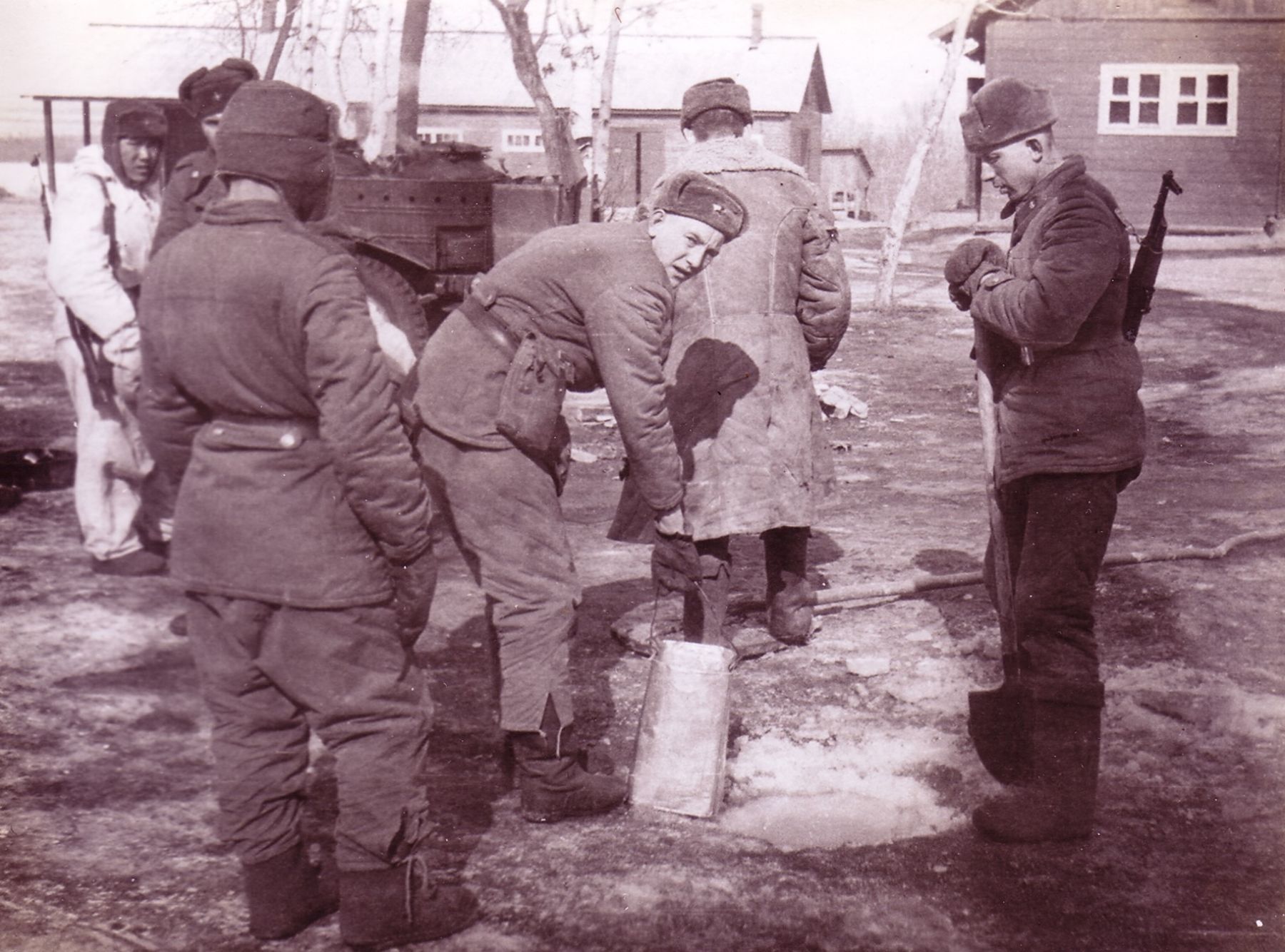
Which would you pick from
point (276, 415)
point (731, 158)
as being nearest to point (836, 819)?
point (276, 415)

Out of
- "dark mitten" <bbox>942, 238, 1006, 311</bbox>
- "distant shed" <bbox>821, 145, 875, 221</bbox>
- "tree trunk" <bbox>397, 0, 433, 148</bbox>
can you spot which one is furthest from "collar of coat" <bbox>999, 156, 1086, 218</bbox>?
"distant shed" <bbox>821, 145, 875, 221</bbox>

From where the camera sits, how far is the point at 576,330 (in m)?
3.73

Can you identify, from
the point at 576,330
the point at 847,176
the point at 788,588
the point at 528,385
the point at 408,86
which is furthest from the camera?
the point at 847,176

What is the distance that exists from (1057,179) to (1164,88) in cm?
2354

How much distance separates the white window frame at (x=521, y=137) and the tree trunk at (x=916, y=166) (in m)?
19.5

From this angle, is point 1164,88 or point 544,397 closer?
point 544,397

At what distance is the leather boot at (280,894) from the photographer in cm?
310

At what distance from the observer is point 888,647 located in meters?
5.32

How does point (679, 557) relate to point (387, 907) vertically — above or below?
above

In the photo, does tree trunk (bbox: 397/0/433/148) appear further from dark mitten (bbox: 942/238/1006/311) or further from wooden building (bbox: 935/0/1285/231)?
wooden building (bbox: 935/0/1285/231)

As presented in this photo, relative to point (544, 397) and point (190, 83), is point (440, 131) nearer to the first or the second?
point (190, 83)

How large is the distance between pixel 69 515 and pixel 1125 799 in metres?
5.36

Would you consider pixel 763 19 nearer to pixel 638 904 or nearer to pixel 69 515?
pixel 69 515

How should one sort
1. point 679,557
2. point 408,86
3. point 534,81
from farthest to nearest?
point 534,81 → point 408,86 → point 679,557
